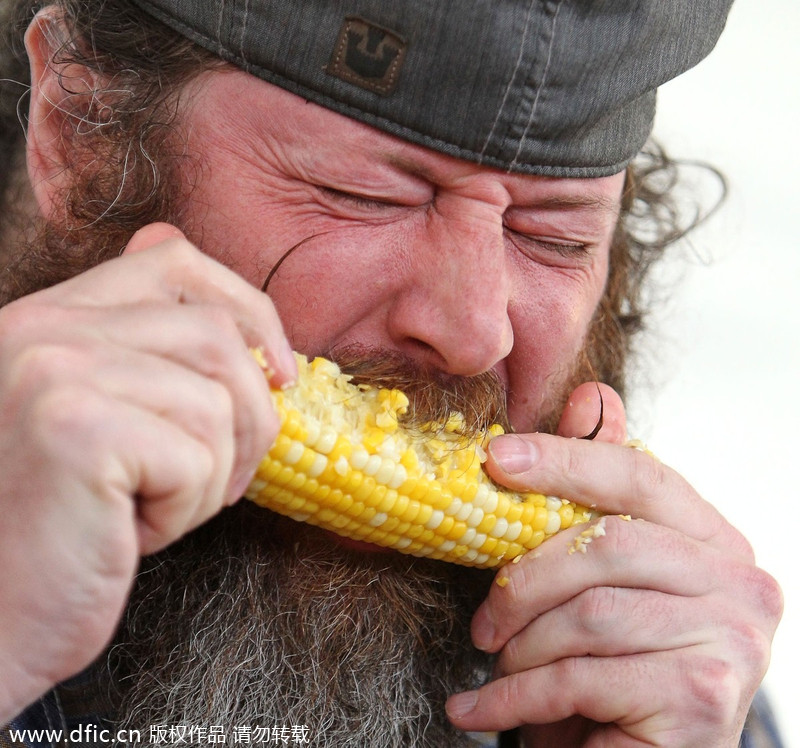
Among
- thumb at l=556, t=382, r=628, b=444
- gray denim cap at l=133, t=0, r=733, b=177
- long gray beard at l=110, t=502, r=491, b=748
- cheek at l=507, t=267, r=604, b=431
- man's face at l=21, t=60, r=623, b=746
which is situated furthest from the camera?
thumb at l=556, t=382, r=628, b=444

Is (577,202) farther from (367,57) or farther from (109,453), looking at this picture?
(109,453)

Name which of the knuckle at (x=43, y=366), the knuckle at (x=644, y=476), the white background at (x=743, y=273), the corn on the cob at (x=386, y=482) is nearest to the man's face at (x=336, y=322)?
the corn on the cob at (x=386, y=482)

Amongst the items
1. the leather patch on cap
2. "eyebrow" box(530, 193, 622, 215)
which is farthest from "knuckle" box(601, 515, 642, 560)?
the leather patch on cap

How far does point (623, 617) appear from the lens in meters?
1.84

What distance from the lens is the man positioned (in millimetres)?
1737

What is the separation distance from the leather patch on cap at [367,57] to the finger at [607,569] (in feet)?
3.26

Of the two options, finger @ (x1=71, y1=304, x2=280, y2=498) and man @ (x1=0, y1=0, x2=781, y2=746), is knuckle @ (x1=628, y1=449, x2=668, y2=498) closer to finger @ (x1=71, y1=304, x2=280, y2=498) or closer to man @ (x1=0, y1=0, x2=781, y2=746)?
man @ (x1=0, y1=0, x2=781, y2=746)

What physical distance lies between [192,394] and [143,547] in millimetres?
230

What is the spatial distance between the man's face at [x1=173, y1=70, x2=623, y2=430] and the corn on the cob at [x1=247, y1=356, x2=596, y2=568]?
6.1 inches

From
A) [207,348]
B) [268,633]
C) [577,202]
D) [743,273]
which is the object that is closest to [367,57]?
[577,202]

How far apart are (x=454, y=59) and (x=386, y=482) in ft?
2.65

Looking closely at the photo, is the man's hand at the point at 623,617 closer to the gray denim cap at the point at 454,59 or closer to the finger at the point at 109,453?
the gray denim cap at the point at 454,59

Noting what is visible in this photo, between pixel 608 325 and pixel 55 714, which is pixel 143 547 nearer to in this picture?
pixel 55 714

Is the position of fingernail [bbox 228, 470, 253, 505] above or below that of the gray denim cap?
below
